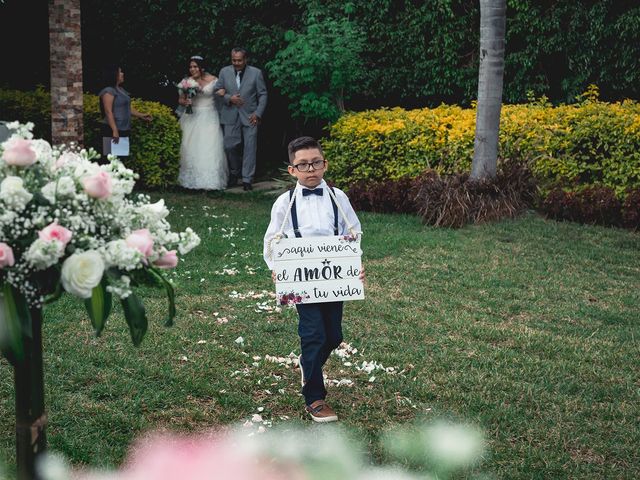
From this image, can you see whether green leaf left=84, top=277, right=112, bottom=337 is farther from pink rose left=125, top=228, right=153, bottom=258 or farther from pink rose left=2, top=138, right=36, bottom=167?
pink rose left=2, top=138, right=36, bottom=167

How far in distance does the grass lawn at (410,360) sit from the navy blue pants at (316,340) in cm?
21

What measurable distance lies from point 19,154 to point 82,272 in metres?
0.38

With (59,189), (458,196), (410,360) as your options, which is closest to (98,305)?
(59,189)

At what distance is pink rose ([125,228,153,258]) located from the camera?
224cm

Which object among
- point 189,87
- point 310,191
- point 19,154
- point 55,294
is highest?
point 189,87

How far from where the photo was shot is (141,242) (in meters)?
2.24

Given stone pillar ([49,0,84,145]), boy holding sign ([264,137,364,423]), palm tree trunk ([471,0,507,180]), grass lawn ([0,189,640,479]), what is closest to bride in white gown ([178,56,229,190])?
stone pillar ([49,0,84,145])

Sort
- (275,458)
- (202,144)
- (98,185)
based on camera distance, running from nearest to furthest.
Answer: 1. (275,458)
2. (98,185)
3. (202,144)

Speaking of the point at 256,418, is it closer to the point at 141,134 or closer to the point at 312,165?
the point at 312,165

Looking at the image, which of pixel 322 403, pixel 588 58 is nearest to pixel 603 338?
pixel 322 403

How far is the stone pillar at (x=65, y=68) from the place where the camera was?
35.2 feet

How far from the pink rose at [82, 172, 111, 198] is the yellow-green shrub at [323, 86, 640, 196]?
360 inches

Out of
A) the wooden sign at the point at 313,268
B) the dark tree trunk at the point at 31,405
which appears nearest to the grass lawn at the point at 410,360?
the wooden sign at the point at 313,268

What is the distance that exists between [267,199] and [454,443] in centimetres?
1153
